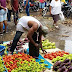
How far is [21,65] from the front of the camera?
13.1ft

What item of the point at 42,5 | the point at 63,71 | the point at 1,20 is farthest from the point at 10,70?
the point at 42,5

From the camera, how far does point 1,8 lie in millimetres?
6645

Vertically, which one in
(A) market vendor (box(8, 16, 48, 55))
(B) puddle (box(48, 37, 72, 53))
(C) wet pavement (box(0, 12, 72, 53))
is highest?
(A) market vendor (box(8, 16, 48, 55))

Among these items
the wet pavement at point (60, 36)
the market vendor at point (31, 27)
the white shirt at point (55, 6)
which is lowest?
the wet pavement at point (60, 36)

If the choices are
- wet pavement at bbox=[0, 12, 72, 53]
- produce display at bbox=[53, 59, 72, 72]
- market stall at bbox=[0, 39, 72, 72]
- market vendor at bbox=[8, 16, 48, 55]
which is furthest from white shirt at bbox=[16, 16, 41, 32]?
wet pavement at bbox=[0, 12, 72, 53]

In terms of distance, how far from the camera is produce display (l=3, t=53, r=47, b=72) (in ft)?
12.3

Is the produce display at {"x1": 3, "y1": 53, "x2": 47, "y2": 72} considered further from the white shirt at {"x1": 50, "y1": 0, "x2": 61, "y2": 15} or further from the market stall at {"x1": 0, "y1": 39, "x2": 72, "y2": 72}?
the white shirt at {"x1": 50, "y1": 0, "x2": 61, "y2": 15}

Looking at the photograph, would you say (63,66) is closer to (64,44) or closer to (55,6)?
(64,44)

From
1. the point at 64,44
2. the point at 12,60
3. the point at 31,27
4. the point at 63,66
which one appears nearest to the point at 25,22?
the point at 31,27

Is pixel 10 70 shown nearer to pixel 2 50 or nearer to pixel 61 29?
pixel 2 50

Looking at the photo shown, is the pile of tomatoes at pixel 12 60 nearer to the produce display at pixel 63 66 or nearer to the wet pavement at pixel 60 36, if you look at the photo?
the produce display at pixel 63 66

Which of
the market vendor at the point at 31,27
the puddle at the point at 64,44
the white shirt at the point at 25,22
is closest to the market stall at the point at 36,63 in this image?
the market vendor at the point at 31,27

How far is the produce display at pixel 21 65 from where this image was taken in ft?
12.3

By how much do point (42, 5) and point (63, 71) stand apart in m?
8.90
